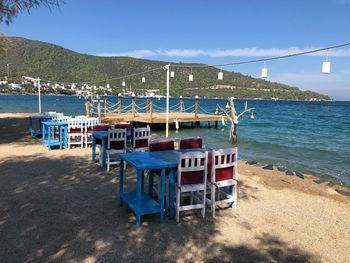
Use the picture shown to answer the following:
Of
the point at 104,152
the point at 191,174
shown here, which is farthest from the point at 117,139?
the point at 191,174

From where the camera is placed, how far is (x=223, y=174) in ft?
18.1

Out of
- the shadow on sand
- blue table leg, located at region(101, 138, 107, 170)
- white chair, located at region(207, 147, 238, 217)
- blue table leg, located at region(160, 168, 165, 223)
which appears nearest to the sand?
the shadow on sand

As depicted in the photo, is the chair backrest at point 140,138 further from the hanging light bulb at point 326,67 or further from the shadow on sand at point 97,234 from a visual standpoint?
the hanging light bulb at point 326,67

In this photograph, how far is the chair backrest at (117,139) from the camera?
8263 millimetres

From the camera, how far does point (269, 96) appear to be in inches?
5335

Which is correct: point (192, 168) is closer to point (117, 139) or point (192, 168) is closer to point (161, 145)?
point (161, 145)

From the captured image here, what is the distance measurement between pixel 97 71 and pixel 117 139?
A: 77086mm

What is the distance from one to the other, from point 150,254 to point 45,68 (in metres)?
87.2

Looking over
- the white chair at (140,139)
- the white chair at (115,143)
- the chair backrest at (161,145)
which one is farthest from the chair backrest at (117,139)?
the chair backrest at (161,145)


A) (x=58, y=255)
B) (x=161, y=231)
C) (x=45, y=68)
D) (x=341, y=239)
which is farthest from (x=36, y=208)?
(x=45, y=68)

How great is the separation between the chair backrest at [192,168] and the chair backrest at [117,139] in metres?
3.64

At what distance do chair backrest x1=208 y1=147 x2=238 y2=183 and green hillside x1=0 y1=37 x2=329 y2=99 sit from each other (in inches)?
2456

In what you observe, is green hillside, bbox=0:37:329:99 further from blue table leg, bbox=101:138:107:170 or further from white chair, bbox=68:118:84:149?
blue table leg, bbox=101:138:107:170

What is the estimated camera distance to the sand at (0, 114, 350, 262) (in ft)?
13.4
